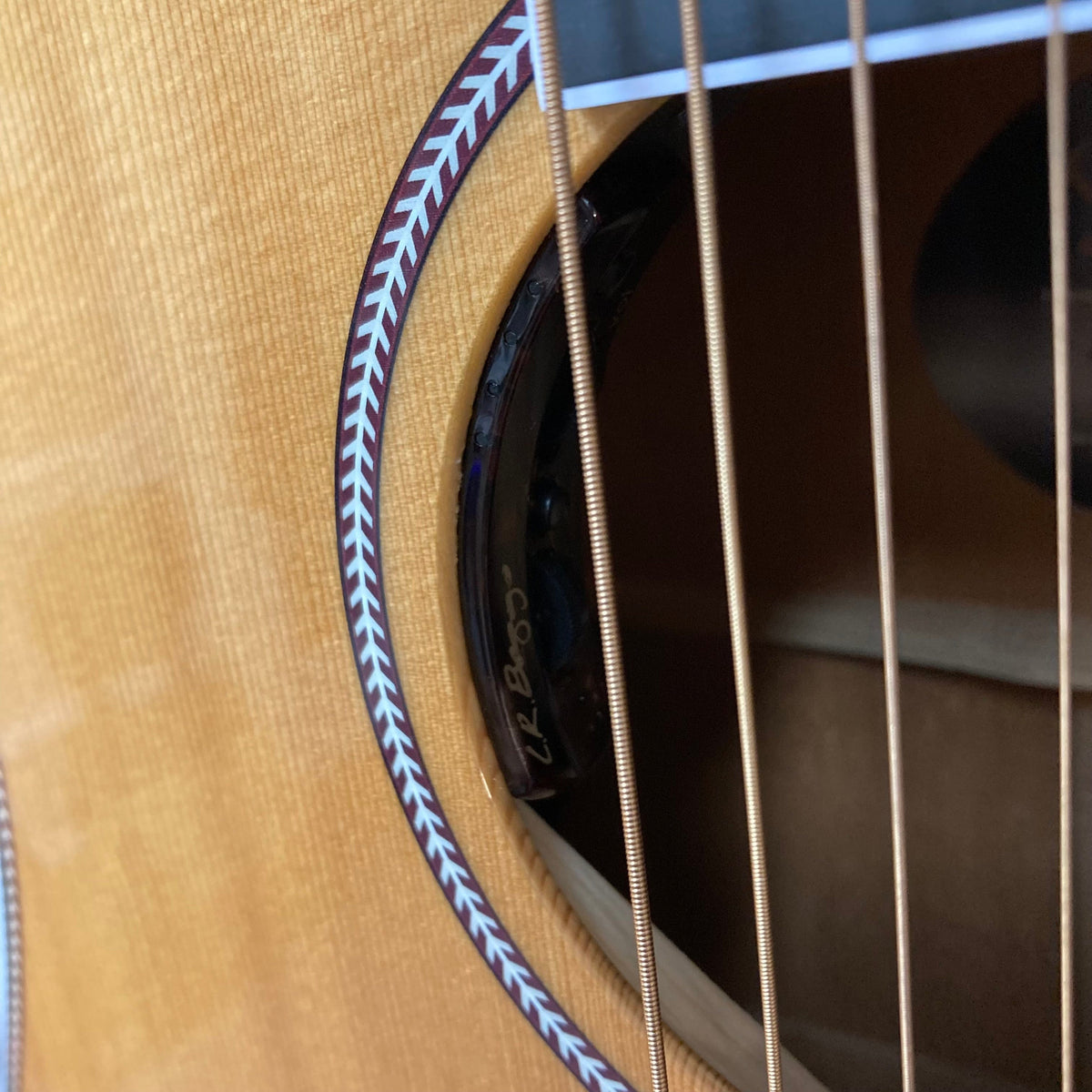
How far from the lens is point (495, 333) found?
462 mm

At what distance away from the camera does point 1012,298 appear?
1.80ft

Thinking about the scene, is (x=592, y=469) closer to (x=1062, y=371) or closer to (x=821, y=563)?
(x=1062, y=371)

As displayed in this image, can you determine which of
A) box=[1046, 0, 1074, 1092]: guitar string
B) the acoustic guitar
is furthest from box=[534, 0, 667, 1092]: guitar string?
box=[1046, 0, 1074, 1092]: guitar string

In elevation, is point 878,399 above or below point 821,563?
above

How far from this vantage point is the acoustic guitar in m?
0.46

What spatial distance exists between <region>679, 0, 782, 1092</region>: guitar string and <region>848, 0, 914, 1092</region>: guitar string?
1.9 inches

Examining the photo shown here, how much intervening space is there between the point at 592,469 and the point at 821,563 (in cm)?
33

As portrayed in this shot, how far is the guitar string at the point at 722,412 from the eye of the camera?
34cm

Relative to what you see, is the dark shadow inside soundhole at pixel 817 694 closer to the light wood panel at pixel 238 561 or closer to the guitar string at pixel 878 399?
the light wood panel at pixel 238 561

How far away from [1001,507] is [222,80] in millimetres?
474

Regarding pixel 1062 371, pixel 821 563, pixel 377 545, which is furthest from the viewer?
pixel 821 563

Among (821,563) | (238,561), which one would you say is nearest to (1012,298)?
(821,563)

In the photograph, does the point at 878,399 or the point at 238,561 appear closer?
the point at 878,399

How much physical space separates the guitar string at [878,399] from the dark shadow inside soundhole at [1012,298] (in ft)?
0.71
